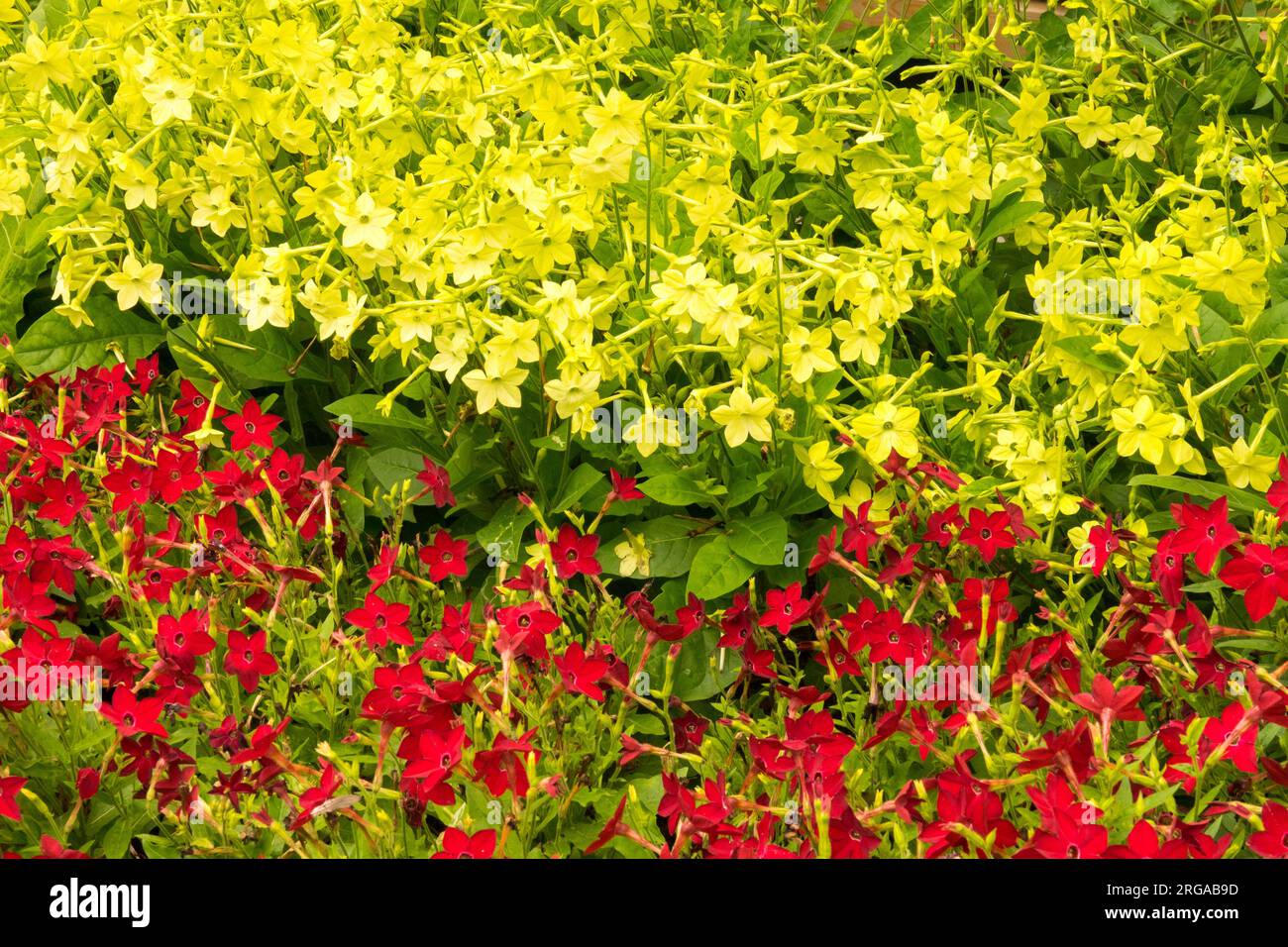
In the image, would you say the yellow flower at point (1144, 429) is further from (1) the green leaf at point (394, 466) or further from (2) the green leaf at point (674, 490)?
(1) the green leaf at point (394, 466)

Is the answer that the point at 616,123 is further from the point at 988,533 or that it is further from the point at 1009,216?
the point at 1009,216

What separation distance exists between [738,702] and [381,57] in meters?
1.64

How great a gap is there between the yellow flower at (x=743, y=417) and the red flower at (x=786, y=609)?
0.26m

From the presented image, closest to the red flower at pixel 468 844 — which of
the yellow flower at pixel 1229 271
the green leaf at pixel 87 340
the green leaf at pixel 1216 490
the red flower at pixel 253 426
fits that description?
the red flower at pixel 253 426

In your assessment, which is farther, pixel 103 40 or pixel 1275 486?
pixel 103 40

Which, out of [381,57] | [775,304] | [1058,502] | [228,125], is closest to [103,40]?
[228,125]

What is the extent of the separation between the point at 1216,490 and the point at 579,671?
108 cm

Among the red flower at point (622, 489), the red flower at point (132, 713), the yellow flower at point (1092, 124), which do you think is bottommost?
the red flower at point (132, 713)

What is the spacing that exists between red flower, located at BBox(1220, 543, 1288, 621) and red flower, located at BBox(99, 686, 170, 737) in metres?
1.40

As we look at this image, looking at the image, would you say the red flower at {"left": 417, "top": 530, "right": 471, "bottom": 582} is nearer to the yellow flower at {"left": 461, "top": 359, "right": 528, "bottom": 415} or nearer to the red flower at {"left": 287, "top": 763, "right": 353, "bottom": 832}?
the yellow flower at {"left": 461, "top": 359, "right": 528, "bottom": 415}

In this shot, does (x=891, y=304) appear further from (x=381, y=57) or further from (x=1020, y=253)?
(x=381, y=57)

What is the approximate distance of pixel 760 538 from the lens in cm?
234

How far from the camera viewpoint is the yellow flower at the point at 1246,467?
2131 mm

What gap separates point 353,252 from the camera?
92.9 inches
